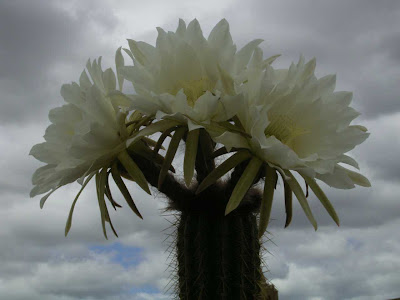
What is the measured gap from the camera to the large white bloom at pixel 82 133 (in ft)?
5.31

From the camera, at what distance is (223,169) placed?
1528 mm

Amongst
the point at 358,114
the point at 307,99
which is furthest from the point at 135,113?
the point at 358,114

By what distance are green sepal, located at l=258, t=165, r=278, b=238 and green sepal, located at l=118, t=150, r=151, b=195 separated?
0.35 meters

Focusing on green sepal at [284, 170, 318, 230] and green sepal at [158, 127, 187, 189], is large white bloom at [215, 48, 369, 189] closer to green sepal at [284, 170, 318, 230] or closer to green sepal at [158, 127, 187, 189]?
green sepal at [284, 170, 318, 230]

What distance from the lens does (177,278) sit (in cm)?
204

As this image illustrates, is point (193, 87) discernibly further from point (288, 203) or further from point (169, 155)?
point (288, 203)

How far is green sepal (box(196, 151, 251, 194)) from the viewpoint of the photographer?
4.94ft

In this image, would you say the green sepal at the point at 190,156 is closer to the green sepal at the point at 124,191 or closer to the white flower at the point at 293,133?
the white flower at the point at 293,133

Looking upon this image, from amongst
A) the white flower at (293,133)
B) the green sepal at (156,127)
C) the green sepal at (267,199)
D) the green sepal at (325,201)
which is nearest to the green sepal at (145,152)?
the green sepal at (156,127)

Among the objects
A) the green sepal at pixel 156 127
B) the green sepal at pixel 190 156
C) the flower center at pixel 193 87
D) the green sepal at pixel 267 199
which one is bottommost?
the green sepal at pixel 267 199

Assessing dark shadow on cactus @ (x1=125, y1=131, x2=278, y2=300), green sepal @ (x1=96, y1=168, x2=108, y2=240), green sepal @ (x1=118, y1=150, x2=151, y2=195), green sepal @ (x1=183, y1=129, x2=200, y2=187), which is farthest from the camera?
dark shadow on cactus @ (x1=125, y1=131, x2=278, y2=300)

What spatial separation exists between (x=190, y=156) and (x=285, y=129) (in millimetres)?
345

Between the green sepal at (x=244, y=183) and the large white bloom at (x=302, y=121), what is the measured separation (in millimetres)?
31

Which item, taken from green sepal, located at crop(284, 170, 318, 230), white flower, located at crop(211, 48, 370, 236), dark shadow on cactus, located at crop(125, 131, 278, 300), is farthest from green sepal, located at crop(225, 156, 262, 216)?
dark shadow on cactus, located at crop(125, 131, 278, 300)
